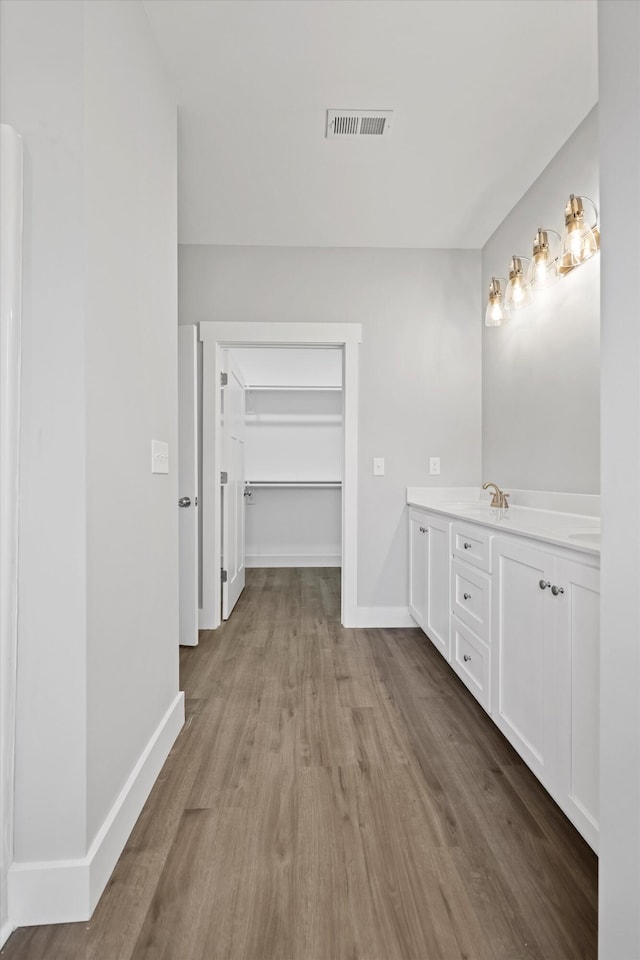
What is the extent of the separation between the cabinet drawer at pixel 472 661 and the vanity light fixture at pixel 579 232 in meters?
1.66

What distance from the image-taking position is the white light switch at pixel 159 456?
1.76m

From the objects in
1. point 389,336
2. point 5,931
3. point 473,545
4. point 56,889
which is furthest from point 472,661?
point 389,336

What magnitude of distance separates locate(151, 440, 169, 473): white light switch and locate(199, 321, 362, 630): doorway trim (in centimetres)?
150

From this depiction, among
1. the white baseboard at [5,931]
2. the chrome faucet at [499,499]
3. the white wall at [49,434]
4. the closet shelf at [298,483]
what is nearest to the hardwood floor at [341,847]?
the white baseboard at [5,931]

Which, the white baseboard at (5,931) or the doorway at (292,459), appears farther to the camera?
the doorway at (292,459)

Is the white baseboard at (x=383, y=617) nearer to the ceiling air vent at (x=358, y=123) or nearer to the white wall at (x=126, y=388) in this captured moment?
the white wall at (x=126, y=388)

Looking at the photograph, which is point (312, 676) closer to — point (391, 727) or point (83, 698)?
point (391, 727)

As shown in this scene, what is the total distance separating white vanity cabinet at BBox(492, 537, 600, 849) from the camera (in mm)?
1306

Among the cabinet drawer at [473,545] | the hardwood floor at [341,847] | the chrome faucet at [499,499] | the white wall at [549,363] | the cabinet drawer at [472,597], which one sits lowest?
the hardwood floor at [341,847]

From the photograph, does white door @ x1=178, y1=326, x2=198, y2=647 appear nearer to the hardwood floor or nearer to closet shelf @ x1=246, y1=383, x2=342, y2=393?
the hardwood floor

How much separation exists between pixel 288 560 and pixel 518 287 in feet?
12.7

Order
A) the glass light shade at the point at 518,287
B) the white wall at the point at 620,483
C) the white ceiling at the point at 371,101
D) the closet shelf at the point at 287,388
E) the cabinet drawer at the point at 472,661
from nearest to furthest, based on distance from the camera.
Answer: the white wall at the point at 620,483 < the white ceiling at the point at 371,101 < the cabinet drawer at the point at 472,661 < the glass light shade at the point at 518,287 < the closet shelf at the point at 287,388

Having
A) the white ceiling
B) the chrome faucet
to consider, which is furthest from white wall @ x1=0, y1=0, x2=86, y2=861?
the chrome faucet

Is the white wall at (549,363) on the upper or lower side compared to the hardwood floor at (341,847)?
upper
